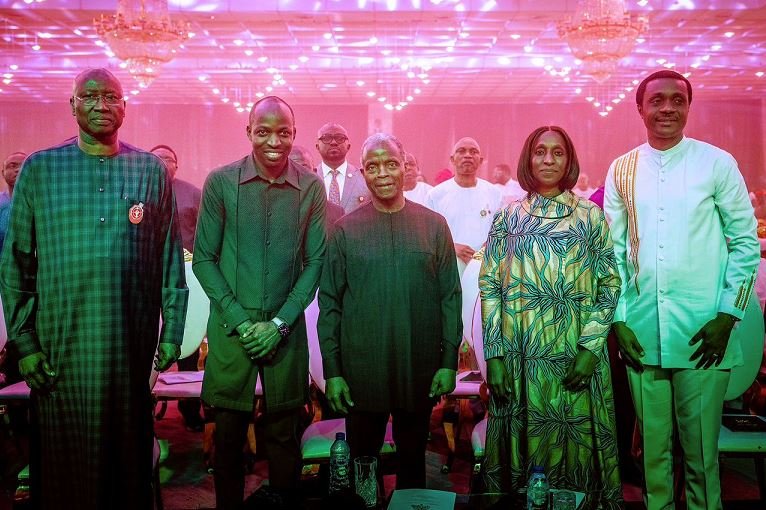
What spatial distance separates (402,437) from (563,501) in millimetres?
740

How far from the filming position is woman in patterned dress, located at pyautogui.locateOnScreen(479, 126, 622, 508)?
234 cm

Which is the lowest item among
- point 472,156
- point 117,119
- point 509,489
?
point 509,489

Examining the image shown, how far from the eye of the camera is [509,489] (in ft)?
7.82

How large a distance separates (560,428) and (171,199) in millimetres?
1611

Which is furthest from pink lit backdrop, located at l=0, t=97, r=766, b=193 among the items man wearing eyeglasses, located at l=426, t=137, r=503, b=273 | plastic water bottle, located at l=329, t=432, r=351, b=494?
plastic water bottle, located at l=329, t=432, r=351, b=494

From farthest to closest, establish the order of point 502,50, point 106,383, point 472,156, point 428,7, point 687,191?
1. point 502,50
2. point 428,7
3. point 472,156
4. point 687,191
5. point 106,383

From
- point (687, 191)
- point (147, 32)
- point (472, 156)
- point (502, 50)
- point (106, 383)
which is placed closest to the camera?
point (106, 383)

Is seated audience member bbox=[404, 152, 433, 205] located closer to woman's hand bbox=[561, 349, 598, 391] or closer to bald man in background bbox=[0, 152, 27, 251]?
bald man in background bbox=[0, 152, 27, 251]

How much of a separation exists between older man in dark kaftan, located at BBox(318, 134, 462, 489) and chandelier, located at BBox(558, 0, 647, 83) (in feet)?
19.2

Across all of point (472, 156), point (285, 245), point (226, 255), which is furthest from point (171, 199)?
point (472, 156)

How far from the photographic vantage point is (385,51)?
12688 mm

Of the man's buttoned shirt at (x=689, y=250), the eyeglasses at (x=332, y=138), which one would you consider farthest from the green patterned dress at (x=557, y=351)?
the eyeglasses at (x=332, y=138)

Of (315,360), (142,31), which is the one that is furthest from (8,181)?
(315,360)

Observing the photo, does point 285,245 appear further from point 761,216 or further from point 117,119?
point 761,216
